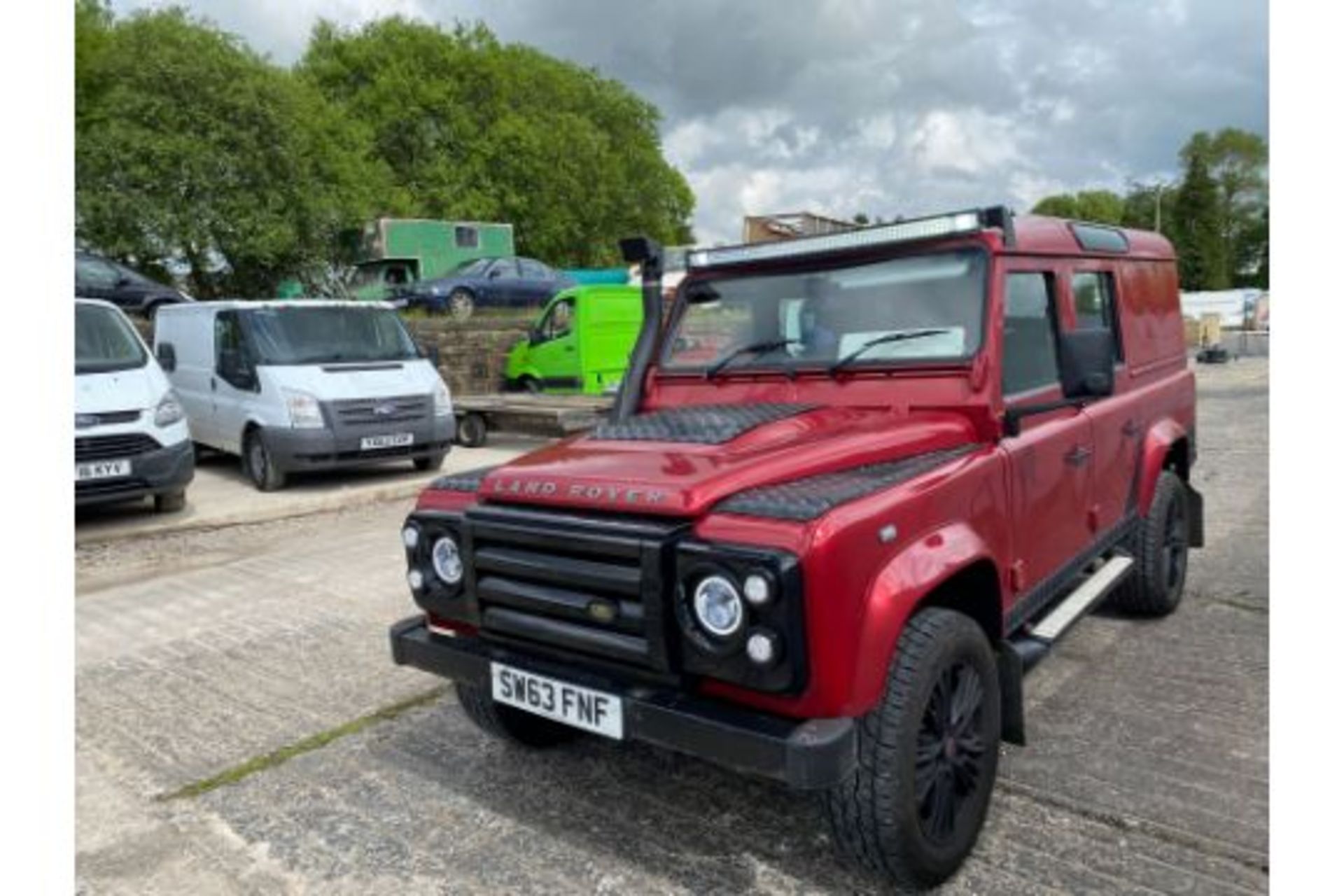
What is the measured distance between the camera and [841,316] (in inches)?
150

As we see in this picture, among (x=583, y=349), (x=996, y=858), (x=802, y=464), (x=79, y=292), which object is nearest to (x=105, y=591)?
(x=802, y=464)

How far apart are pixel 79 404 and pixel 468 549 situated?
6.04 meters

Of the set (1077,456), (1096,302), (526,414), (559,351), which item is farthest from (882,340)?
(559,351)

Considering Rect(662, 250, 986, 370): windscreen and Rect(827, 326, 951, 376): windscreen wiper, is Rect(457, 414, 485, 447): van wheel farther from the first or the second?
Rect(827, 326, 951, 376): windscreen wiper

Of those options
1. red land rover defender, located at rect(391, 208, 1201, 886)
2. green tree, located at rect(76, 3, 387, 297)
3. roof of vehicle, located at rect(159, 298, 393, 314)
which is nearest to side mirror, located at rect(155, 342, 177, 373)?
roof of vehicle, located at rect(159, 298, 393, 314)

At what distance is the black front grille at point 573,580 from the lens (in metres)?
2.54

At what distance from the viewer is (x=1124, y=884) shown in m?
2.78

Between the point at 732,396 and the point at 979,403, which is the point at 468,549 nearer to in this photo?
the point at 732,396

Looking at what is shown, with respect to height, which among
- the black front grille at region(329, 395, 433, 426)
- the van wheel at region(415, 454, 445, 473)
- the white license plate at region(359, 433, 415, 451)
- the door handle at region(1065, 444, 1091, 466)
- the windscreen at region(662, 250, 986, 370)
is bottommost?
the van wheel at region(415, 454, 445, 473)

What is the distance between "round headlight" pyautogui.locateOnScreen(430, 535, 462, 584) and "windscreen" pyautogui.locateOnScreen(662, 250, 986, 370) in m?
1.50

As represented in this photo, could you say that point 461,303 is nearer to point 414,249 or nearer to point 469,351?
point 414,249

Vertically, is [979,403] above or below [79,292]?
below

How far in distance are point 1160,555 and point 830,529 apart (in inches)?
127

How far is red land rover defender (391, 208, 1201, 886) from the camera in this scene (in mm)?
2449
